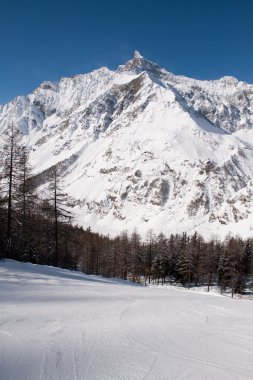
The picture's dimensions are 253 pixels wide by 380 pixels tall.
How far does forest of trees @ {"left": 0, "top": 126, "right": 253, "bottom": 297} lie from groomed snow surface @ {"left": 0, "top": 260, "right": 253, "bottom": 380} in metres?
13.3

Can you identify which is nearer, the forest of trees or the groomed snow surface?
the groomed snow surface

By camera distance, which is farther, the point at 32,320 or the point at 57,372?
the point at 32,320

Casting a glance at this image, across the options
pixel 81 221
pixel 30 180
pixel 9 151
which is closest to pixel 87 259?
pixel 30 180

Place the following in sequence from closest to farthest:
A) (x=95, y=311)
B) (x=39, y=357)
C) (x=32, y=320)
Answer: (x=39, y=357) → (x=32, y=320) → (x=95, y=311)

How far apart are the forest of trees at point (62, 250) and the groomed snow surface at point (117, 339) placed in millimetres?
13295

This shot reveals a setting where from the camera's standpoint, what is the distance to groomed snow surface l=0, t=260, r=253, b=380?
5.36m

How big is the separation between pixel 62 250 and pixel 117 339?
41.5m

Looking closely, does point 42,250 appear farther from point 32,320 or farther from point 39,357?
point 39,357

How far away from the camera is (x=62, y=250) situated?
47.1 metres

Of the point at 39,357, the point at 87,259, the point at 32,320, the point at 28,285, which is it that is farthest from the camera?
the point at 87,259

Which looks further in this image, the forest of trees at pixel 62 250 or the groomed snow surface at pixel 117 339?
the forest of trees at pixel 62 250

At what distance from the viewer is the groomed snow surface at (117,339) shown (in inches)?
211

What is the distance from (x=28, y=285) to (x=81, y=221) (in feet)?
606

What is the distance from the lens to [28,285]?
1295 cm
